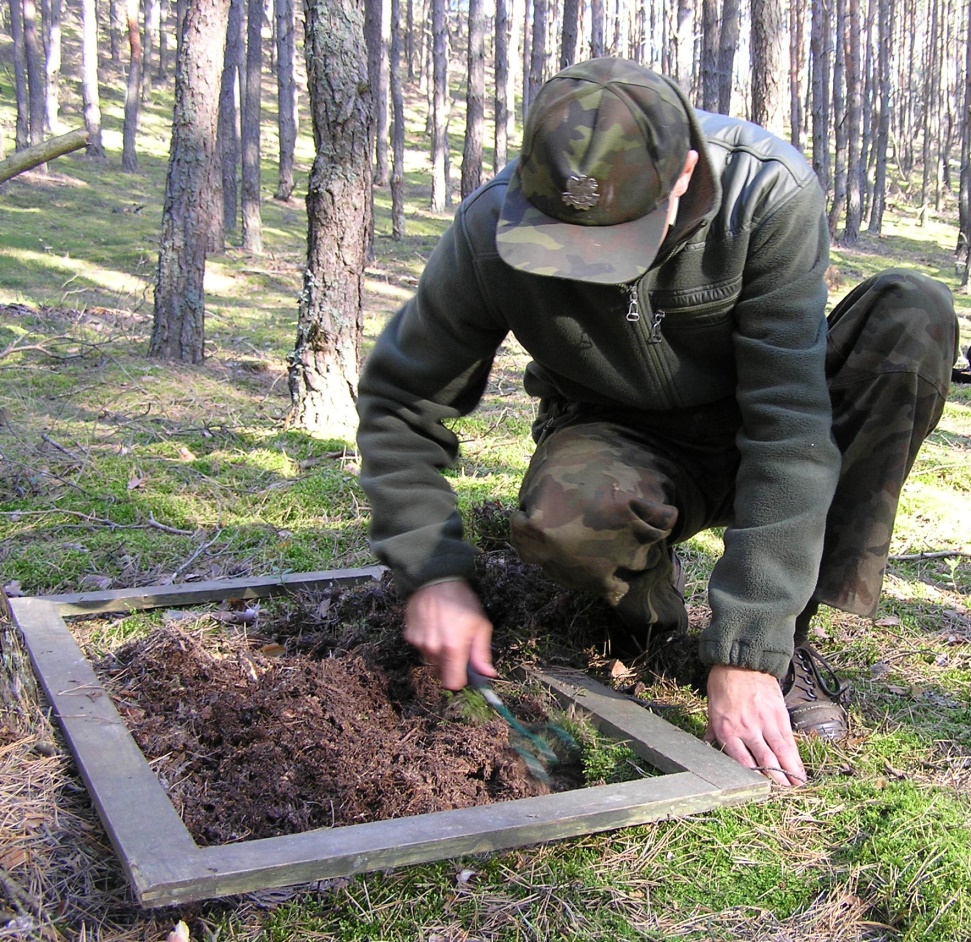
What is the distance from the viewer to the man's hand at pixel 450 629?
2166 millimetres

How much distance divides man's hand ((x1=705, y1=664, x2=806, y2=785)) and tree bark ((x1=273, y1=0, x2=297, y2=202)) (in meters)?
21.4

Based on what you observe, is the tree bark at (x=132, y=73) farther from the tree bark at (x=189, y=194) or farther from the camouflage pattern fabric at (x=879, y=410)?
the camouflage pattern fabric at (x=879, y=410)

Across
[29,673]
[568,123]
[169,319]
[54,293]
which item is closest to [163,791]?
[29,673]

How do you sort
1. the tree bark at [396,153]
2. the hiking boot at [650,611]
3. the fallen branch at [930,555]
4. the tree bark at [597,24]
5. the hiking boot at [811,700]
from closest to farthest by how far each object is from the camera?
1. the hiking boot at [811,700]
2. the hiking boot at [650,611]
3. the fallen branch at [930,555]
4. the tree bark at [597,24]
5. the tree bark at [396,153]

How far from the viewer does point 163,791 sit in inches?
75.5

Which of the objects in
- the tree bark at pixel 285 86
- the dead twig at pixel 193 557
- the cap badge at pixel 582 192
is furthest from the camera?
the tree bark at pixel 285 86

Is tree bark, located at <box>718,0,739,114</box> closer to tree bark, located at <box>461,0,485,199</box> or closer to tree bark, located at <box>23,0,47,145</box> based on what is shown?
tree bark, located at <box>461,0,485,199</box>

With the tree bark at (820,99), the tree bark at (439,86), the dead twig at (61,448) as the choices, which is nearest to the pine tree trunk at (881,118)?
the tree bark at (820,99)

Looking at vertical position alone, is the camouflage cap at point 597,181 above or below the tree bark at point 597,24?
below

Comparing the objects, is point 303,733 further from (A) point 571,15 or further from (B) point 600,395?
(A) point 571,15

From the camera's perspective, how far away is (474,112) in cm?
1781

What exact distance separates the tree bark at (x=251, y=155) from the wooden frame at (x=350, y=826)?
51.0 feet

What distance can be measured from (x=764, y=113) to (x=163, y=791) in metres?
7.68

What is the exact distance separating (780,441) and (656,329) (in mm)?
397
